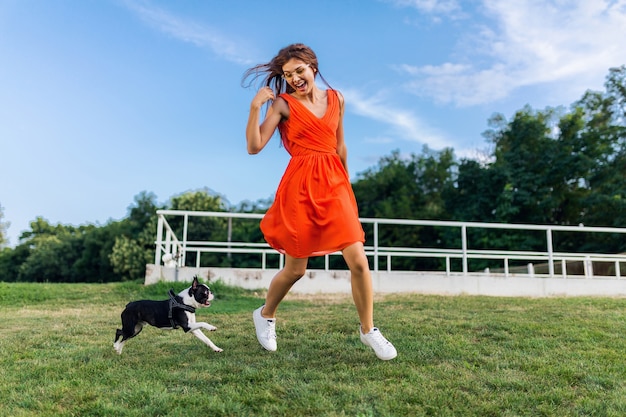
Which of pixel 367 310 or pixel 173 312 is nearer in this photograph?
pixel 367 310

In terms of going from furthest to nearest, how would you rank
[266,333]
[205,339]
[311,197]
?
[266,333], [205,339], [311,197]

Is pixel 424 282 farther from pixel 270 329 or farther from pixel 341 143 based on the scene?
pixel 341 143

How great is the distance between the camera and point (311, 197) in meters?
3.40

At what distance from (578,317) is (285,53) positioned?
434 cm

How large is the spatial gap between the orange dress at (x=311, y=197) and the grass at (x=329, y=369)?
2.69ft

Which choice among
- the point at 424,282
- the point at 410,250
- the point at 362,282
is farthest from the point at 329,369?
the point at 410,250

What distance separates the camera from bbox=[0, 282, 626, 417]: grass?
284 centimetres

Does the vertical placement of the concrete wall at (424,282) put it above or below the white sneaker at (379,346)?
above

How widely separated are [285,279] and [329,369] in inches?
26.2

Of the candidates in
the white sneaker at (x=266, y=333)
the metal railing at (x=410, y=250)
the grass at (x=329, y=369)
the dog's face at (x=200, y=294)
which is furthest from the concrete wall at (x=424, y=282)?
the dog's face at (x=200, y=294)

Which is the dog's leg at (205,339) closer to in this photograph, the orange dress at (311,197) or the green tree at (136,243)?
the orange dress at (311,197)

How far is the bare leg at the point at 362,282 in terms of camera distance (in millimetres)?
3385

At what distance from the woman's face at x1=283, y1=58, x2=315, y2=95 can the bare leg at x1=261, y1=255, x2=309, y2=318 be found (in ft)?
3.75

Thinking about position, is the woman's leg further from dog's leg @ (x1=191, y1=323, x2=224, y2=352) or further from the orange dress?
dog's leg @ (x1=191, y1=323, x2=224, y2=352)
